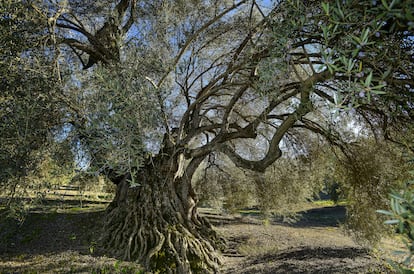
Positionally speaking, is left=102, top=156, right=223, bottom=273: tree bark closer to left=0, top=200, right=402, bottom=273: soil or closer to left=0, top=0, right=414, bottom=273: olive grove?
left=0, top=0, right=414, bottom=273: olive grove

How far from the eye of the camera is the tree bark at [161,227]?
8.27 metres

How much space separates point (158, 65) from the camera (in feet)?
23.6

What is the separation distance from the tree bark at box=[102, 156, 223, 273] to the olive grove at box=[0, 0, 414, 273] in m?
0.04

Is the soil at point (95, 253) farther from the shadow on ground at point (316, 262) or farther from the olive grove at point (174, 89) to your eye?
the olive grove at point (174, 89)

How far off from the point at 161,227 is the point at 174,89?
171 inches

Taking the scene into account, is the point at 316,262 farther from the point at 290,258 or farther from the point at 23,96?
the point at 23,96

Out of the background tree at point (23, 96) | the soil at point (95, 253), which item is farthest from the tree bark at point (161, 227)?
the background tree at point (23, 96)

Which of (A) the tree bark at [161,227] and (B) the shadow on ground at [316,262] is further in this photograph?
(A) the tree bark at [161,227]

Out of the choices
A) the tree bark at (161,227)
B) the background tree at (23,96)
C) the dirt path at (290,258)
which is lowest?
the dirt path at (290,258)

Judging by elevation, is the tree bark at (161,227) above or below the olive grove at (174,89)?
below

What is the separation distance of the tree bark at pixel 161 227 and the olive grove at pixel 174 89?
0.04 meters

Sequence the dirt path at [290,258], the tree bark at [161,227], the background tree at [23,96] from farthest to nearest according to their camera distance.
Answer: the tree bark at [161,227], the dirt path at [290,258], the background tree at [23,96]

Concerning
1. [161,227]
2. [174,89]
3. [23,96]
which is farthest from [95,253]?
[174,89]

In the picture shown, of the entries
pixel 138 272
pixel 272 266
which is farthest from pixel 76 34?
pixel 272 266
